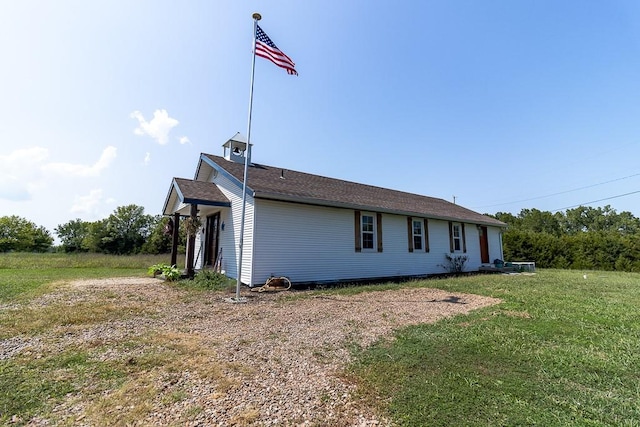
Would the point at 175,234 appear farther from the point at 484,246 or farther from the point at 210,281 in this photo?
the point at 484,246

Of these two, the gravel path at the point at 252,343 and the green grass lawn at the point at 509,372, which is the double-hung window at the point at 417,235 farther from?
the green grass lawn at the point at 509,372

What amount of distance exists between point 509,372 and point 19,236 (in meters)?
63.3

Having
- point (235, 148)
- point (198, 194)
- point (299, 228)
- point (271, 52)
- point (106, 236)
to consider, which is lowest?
point (299, 228)

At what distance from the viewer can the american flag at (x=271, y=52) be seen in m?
8.16

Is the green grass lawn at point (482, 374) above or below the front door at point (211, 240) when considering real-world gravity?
below

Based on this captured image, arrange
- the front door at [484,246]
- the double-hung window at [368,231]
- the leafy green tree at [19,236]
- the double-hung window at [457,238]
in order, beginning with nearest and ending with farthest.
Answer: the double-hung window at [368,231] < the double-hung window at [457,238] < the front door at [484,246] < the leafy green tree at [19,236]

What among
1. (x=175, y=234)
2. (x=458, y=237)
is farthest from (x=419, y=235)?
(x=175, y=234)

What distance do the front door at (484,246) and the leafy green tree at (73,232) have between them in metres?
60.9

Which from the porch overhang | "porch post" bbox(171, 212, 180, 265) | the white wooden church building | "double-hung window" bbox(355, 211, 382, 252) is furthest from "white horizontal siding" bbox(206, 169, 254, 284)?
"double-hung window" bbox(355, 211, 382, 252)

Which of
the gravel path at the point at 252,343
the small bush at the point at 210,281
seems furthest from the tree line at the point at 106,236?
the gravel path at the point at 252,343

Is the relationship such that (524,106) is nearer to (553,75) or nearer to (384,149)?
(553,75)

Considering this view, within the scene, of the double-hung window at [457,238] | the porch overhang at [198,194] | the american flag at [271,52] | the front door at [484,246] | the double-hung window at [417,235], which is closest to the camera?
the american flag at [271,52]

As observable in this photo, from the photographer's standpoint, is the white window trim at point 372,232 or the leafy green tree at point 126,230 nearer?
the white window trim at point 372,232

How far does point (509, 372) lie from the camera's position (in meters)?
3.20
